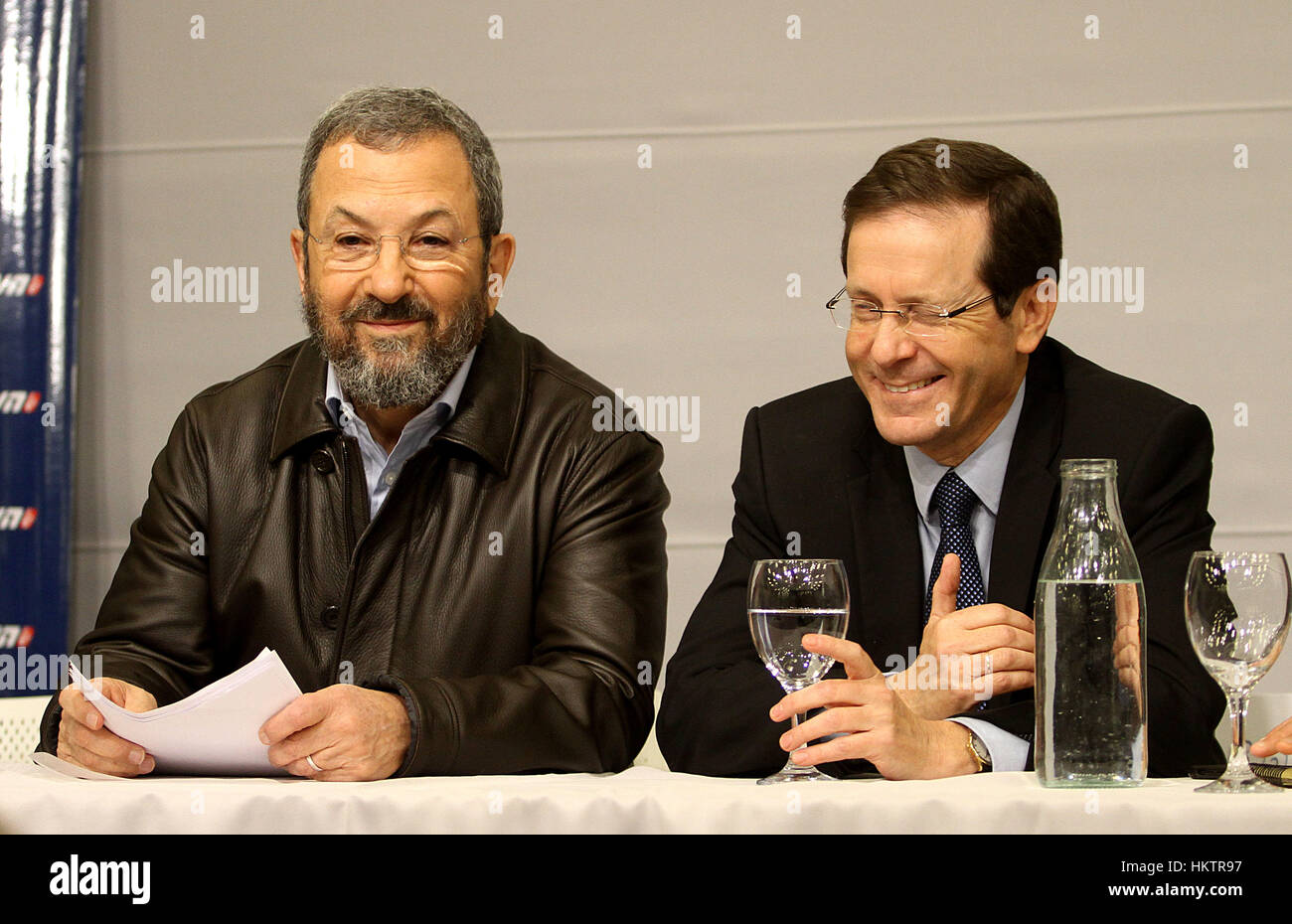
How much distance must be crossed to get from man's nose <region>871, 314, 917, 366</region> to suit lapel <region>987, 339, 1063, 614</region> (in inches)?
8.6

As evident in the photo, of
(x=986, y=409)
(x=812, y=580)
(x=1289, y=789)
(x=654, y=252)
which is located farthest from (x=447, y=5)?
(x=1289, y=789)

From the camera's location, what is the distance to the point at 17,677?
3672 mm

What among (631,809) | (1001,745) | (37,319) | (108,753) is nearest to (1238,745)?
(1001,745)

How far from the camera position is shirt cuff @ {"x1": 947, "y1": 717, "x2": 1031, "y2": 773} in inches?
59.4

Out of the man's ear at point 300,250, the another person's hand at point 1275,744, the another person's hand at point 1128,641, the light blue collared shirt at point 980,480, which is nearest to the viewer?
the another person's hand at point 1128,641

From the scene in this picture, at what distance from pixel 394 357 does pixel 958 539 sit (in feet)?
2.89

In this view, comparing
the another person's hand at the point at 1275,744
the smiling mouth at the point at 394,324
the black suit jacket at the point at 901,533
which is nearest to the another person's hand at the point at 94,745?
the black suit jacket at the point at 901,533

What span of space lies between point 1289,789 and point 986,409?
0.82 meters

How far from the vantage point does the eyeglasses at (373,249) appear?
2.08 metres

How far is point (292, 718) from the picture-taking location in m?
1.37

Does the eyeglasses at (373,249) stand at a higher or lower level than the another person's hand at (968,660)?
higher

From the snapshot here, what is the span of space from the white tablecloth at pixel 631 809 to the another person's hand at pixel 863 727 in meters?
0.07

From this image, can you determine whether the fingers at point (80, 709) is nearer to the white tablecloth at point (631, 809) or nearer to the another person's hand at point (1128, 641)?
the white tablecloth at point (631, 809)
